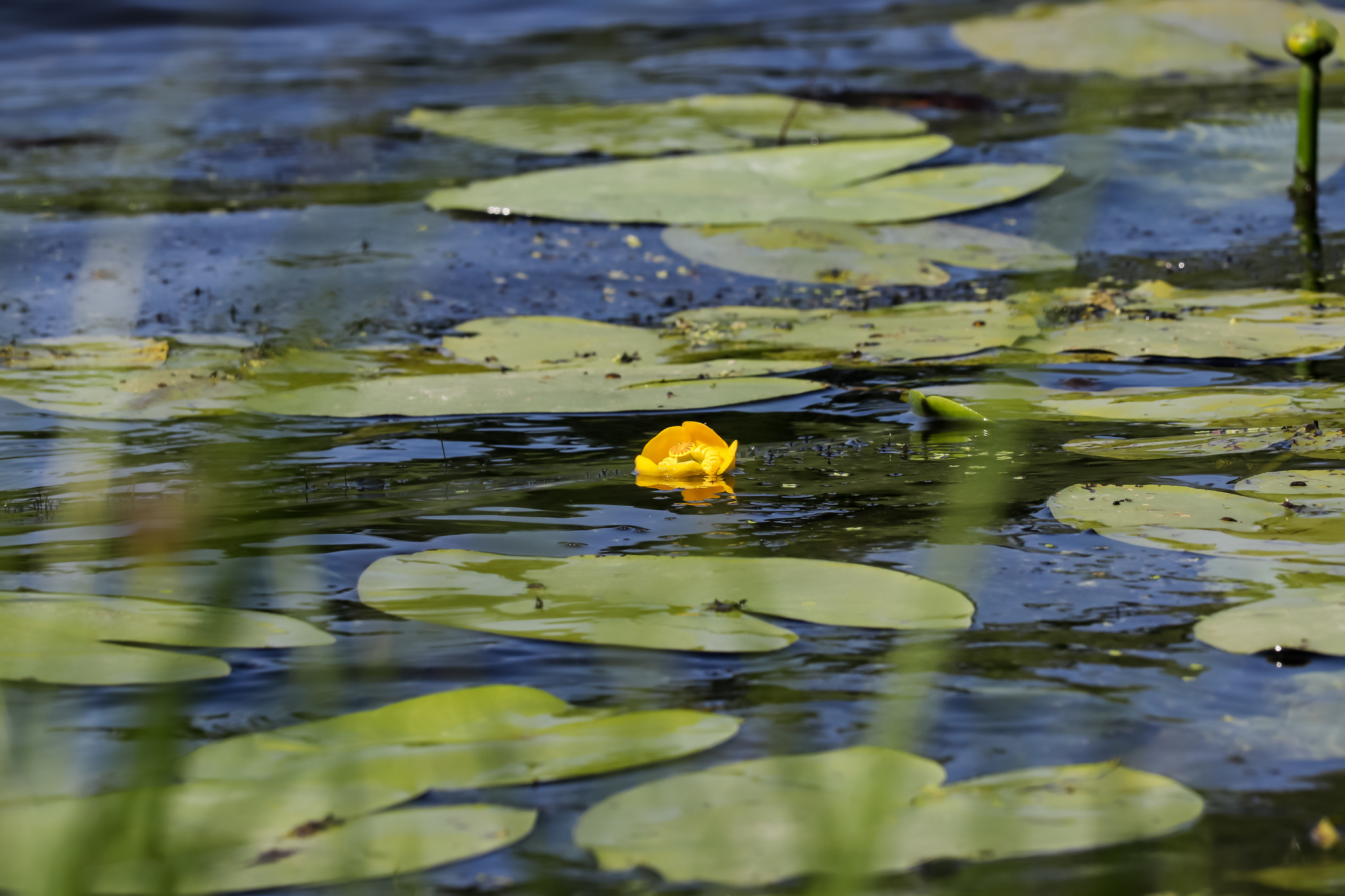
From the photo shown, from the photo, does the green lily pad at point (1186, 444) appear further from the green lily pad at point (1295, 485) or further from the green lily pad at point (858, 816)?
the green lily pad at point (858, 816)

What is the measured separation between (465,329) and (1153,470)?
133 cm

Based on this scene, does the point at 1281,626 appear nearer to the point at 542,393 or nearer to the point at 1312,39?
the point at 542,393

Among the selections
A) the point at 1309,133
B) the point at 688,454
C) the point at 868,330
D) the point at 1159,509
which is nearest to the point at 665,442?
the point at 688,454

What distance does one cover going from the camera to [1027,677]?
3.80ft

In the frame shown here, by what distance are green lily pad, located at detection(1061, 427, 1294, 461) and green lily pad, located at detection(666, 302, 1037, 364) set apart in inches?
19.4

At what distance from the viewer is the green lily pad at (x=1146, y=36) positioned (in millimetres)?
5203

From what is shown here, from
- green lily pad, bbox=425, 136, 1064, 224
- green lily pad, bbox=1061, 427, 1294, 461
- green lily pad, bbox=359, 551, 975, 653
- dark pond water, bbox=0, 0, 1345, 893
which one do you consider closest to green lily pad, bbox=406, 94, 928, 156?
dark pond water, bbox=0, 0, 1345, 893

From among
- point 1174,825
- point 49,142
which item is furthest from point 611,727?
point 49,142

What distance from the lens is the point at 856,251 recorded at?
118 inches

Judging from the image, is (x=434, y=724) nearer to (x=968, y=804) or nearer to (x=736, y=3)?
(x=968, y=804)

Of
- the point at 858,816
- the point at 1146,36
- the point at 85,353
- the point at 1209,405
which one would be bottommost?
the point at 858,816

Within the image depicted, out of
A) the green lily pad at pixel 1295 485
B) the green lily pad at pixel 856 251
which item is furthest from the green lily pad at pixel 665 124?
the green lily pad at pixel 1295 485

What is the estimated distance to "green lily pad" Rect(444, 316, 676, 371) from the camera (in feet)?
7.66

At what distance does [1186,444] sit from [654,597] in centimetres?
82
